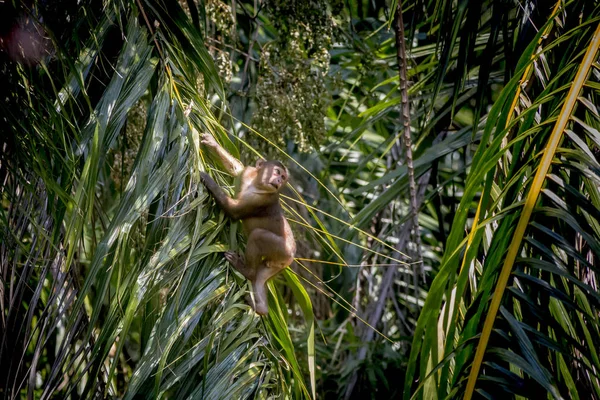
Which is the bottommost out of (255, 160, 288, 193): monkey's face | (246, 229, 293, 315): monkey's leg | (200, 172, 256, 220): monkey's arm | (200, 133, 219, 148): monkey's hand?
(246, 229, 293, 315): monkey's leg

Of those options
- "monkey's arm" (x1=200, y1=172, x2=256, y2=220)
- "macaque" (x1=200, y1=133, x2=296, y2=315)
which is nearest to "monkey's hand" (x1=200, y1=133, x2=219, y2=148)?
"macaque" (x1=200, y1=133, x2=296, y2=315)

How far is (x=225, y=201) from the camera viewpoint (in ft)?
10.2

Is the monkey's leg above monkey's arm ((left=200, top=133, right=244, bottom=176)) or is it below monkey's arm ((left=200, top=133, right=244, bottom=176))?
below

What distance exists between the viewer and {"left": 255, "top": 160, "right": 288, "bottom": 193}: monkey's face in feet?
12.0

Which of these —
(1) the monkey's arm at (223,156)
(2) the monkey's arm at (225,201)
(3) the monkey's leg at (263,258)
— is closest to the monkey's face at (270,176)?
(1) the monkey's arm at (223,156)

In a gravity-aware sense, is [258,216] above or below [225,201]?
below

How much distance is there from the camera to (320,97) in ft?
13.5

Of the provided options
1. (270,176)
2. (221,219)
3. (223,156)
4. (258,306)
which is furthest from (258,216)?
(258,306)

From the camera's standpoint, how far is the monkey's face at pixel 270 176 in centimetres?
367

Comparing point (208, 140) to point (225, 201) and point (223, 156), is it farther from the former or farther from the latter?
point (225, 201)

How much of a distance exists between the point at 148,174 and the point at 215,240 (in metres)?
0.38

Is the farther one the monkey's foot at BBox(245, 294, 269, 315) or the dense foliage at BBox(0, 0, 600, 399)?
the monkey's foot at BBox(245, 294, 269, 315)

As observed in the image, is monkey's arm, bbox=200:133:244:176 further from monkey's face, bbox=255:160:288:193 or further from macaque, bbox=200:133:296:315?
monkey's face, bbox=255:160:288:193

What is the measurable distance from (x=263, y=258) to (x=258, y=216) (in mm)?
270
